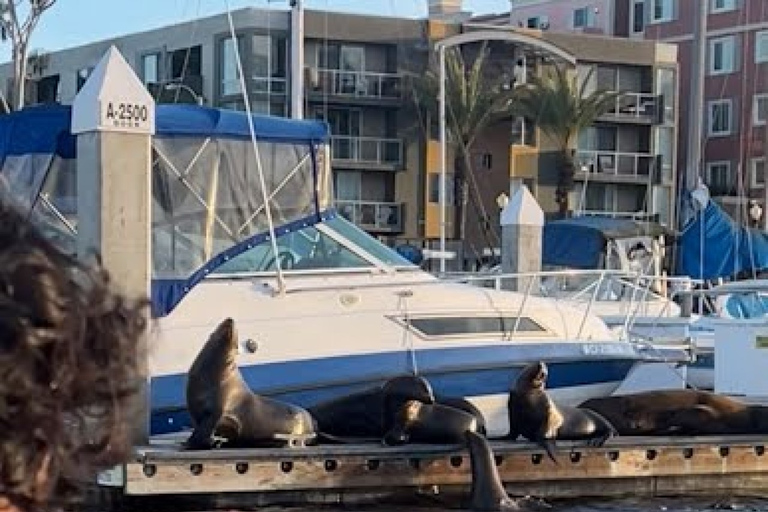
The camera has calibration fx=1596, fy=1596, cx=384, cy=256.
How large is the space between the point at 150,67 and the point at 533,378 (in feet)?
133

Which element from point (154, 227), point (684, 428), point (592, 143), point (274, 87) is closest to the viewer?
point (154, 227)

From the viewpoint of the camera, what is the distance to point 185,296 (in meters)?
12.4

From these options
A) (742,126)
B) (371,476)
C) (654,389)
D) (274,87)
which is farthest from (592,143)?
(371,476)

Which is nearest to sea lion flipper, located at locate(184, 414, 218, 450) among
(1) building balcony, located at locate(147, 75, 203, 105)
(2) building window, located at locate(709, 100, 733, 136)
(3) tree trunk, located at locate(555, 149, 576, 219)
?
(1) building balcony, located at locate(147, 75, 203, 105)

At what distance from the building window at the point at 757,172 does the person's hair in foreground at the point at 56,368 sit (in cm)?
5840

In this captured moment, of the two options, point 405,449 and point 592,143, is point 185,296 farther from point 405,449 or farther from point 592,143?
point 592,143

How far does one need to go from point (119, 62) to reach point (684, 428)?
230 inches

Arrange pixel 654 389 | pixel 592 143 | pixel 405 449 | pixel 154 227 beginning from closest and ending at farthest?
pixel 405 449
pixel 154 227
pixel 654 389
pixel 592 143

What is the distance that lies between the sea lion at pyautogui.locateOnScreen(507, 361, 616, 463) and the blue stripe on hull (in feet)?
1.74

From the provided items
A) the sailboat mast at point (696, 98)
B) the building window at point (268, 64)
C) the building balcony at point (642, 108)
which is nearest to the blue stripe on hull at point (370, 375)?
the sailboat mast at point (696, 98)

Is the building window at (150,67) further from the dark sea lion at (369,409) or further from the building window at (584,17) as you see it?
the dark sea lion at (369,409)

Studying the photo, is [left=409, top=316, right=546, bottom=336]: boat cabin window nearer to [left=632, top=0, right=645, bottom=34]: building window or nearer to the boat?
the boat

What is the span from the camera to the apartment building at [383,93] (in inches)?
1964

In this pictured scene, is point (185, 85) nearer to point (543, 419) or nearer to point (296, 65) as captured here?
point (296, 65)
